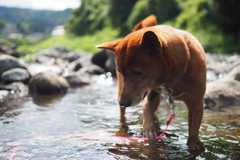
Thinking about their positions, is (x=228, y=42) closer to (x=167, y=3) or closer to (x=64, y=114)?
(x=167, y=3)

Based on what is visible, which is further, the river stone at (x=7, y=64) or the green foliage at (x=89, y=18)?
the green foliage at (x=89, y=18)

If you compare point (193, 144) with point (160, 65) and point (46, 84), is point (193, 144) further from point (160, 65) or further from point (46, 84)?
point (46, 84)

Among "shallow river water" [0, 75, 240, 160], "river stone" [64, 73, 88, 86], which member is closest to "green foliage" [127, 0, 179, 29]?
"river stone" [64, 73, 88, 86]

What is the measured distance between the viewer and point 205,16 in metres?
22.0

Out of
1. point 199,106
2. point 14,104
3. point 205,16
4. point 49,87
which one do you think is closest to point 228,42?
point 205,16

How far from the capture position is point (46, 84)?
9.68 meters

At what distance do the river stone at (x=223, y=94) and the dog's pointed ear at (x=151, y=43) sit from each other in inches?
156

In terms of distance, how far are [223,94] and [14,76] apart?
7.13 meters

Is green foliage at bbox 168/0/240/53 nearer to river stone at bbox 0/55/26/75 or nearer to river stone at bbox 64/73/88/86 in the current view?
river stone at bbox 64/73/88/86

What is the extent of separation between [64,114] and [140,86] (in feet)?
11.2

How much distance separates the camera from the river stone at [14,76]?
10.7 m

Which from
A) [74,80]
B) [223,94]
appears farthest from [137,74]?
[74,80]

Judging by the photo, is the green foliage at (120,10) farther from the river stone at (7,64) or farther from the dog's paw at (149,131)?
the dog's paw at (149,131)

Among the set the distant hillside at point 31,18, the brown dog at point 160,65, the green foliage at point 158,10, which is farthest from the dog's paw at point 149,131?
the distant hillside at point 31,18
